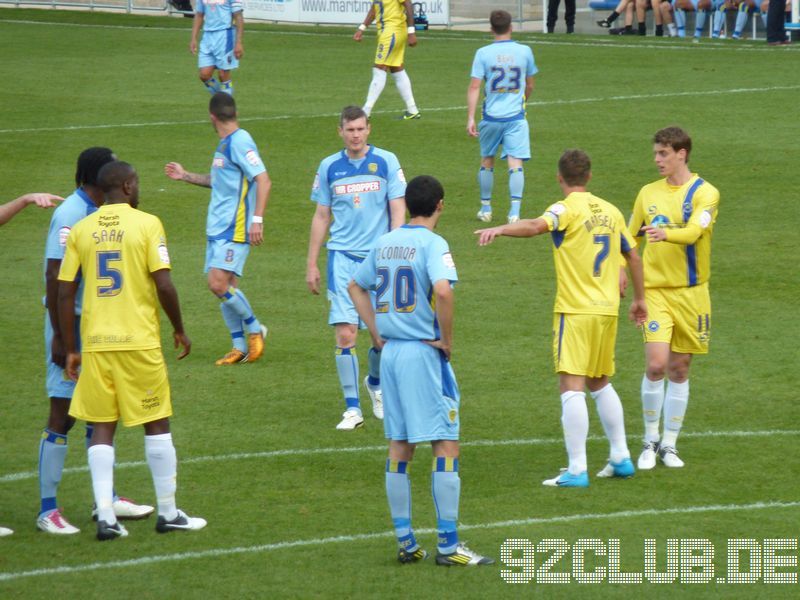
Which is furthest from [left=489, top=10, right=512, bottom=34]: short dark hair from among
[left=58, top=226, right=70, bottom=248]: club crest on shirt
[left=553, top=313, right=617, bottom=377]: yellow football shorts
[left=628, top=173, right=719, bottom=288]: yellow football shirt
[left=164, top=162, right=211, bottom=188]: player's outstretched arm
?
[left=58, top=226, right=70, bottom=248]: club crest on shirt

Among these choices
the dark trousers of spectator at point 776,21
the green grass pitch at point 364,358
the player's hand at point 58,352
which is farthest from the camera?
the dark trousers of spectator at point 776,21

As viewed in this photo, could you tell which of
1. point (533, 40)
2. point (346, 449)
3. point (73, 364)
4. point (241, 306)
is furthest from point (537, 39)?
point (73, 364)

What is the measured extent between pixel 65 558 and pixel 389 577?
6.05 feet

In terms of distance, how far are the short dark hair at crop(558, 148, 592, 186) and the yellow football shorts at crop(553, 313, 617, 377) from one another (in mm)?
831

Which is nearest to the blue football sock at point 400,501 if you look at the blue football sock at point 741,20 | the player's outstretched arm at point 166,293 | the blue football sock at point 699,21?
the player's outstretched arm at point 166,293

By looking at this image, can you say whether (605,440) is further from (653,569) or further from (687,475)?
(653,569)

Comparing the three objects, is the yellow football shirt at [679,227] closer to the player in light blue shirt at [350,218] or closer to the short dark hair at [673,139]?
the short dark hair at [673,139]

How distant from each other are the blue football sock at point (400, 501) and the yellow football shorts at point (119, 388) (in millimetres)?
1409

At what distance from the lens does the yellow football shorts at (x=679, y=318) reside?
8844mm

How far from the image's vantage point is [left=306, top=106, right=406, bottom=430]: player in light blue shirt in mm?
10070

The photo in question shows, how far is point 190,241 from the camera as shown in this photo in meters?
16.3

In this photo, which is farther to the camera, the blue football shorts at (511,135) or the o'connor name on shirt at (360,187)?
the blue football shorts at (511,135)

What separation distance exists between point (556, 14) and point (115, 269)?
1075 inches

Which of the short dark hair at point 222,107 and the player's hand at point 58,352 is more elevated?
the short dark hair at point 222,107
